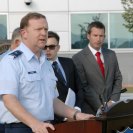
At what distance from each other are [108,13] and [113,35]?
78 centimetres

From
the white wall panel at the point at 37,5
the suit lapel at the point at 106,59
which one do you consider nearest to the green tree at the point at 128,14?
the white wall panel at the point at 37,5

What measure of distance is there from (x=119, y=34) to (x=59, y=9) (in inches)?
89.5

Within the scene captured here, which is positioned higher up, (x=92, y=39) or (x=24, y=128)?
(x=92, y=39)

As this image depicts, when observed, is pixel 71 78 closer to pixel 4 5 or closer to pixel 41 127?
pixel 41 127

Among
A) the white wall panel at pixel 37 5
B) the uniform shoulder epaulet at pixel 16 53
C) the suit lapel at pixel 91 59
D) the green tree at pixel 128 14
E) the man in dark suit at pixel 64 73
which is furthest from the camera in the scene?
the white wall panel at pixel 37 5

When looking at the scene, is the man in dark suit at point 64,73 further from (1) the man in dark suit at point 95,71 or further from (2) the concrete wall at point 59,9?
(2) the concrete wall at point 59,9

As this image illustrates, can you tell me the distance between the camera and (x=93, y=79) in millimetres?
5582

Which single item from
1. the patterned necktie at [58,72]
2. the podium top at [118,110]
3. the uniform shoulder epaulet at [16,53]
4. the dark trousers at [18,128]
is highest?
the uniform shoulder epaulet at [16,53]

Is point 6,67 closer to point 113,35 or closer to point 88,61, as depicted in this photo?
point 88,61

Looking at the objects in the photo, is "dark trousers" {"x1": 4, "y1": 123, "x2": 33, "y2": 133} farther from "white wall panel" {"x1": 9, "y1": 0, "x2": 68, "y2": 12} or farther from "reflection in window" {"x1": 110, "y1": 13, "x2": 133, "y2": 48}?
"reflection in window" {"x1": 110, "y1": 13, "x2": 133, "y2": 48}

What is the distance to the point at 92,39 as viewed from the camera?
5.64m

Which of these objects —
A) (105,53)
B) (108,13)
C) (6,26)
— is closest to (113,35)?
(108,13)

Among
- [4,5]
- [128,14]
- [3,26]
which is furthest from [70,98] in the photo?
[3,26]

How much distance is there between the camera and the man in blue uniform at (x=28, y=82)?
3.14 meters
